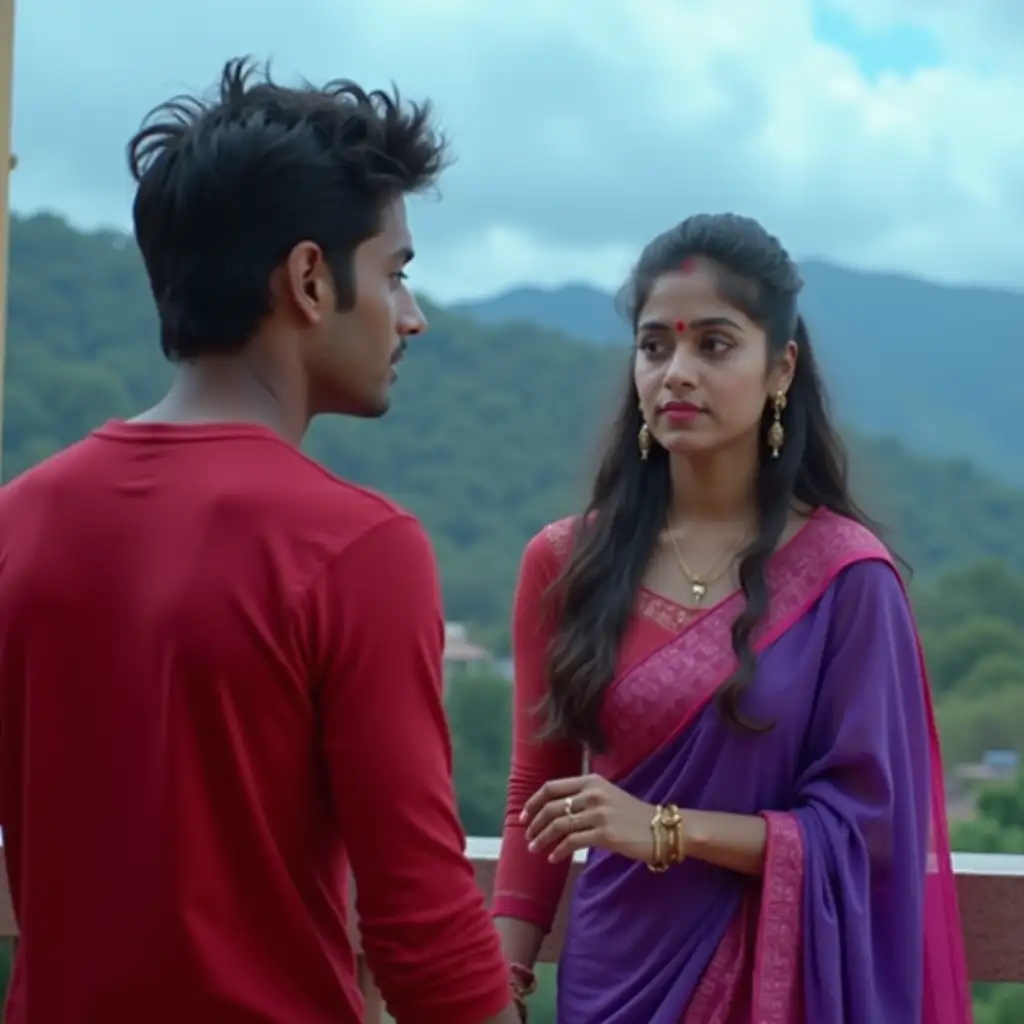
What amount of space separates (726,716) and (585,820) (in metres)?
0.18

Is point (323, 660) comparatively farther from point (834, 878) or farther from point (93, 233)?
point (93, 233)

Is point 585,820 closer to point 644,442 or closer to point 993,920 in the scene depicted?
point 644,442

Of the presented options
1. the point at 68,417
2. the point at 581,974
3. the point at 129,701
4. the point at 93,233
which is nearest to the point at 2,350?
the point at 581,974

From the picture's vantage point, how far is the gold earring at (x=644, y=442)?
1980 millimetres

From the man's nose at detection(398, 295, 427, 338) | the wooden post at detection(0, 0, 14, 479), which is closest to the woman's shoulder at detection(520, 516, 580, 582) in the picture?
the man's nose at detection(398, 295, 427, 338)

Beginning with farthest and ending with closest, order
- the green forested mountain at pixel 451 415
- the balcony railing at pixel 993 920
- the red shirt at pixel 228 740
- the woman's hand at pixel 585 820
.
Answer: the green forested mountain at pixel 451 415 → the balcony railing at pixel 993 920 → the woman's hand at pixel 585 820 → the red shirt at pixel 228 740

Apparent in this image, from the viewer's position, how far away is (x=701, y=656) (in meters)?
1.79

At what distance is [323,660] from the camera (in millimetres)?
1136

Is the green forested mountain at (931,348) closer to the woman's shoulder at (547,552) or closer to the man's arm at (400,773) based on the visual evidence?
the woman's shoulder at (547,552)

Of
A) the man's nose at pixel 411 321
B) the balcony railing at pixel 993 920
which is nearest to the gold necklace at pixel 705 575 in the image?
the balcony railing at pixel 993 920

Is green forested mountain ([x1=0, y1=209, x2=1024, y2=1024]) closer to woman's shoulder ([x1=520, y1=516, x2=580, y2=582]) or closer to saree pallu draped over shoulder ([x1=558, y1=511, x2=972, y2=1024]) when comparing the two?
woman's shoulder ([x1=520, y1=516, x2=580, y2=582])

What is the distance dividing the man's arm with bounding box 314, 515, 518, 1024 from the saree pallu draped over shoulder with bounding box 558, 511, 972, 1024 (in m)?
0.60

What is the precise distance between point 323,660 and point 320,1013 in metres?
0.26

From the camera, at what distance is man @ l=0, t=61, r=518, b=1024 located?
1134 mm
